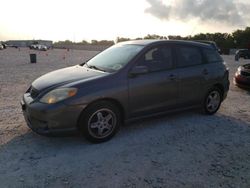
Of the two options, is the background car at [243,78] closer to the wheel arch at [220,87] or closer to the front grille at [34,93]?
the wheel arch at [220,87]

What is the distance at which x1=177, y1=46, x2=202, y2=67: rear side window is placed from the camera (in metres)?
5.32

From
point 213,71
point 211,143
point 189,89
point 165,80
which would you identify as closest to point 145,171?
point 211,143

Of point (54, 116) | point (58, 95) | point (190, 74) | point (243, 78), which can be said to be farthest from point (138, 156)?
point (243, 78)

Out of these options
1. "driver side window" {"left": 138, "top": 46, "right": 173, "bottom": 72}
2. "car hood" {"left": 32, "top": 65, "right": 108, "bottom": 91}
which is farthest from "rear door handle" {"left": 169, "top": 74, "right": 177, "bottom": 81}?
"car hood" {"left": 32, "top": 65, "right": 108, "bottom": 91}

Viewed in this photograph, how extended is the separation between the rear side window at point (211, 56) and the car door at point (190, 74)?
0.19m

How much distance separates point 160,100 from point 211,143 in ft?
3.84

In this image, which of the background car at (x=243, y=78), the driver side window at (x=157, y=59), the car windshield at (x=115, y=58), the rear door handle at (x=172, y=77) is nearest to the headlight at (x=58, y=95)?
the car windshield at (x=115, y=58)

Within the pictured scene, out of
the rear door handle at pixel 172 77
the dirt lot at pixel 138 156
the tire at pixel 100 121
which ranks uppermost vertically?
the rear door handle at pixel 172 77

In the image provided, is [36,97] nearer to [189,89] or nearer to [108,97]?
[108,97]

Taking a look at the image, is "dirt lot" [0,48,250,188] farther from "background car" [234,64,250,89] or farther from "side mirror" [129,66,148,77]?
"background car" [234,64,250,89]

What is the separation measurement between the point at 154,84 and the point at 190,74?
100 centimetres

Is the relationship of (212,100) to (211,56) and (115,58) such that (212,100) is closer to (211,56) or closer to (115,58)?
(211,56)

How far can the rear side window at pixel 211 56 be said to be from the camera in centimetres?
590

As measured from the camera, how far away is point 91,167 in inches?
143
